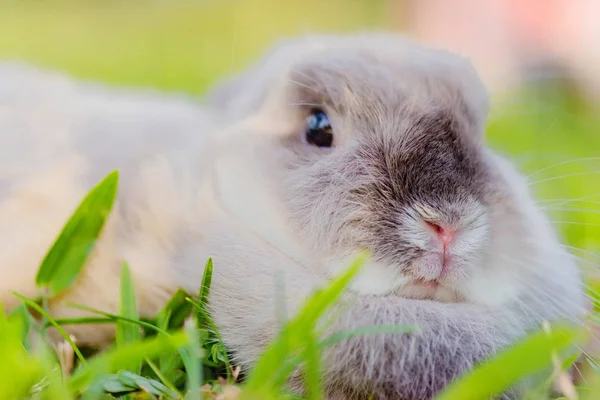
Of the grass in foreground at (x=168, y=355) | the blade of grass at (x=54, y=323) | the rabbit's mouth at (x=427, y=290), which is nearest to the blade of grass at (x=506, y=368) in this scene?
the grass in foreground at (x=168, y=355)

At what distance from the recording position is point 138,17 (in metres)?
7.47

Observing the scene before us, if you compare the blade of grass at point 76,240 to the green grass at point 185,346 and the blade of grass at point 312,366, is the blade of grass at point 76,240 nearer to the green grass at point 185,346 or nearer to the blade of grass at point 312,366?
the green grass at point 185,346

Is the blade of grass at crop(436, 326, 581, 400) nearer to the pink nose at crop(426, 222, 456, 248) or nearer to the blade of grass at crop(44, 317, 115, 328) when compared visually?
the pink nose at crop(426, 222, 456, 248)

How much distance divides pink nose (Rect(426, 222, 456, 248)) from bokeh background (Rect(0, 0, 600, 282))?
2.34 feet

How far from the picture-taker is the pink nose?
4.06 feet

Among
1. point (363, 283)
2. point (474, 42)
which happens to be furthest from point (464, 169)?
point (474, 42)

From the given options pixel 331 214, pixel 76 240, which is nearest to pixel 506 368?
pixel 331 214

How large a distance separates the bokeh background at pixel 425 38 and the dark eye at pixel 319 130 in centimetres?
39

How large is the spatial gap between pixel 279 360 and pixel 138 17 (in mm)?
7042

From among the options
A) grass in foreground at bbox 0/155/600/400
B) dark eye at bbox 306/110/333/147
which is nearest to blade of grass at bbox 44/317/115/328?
grass in foreground at bbox 0/155/600/400

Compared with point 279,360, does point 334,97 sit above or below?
above

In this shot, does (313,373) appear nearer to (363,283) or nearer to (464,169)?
(363,283)

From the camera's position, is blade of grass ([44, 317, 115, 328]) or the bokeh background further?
the bokeh background

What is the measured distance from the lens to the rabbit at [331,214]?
124 centimetres
